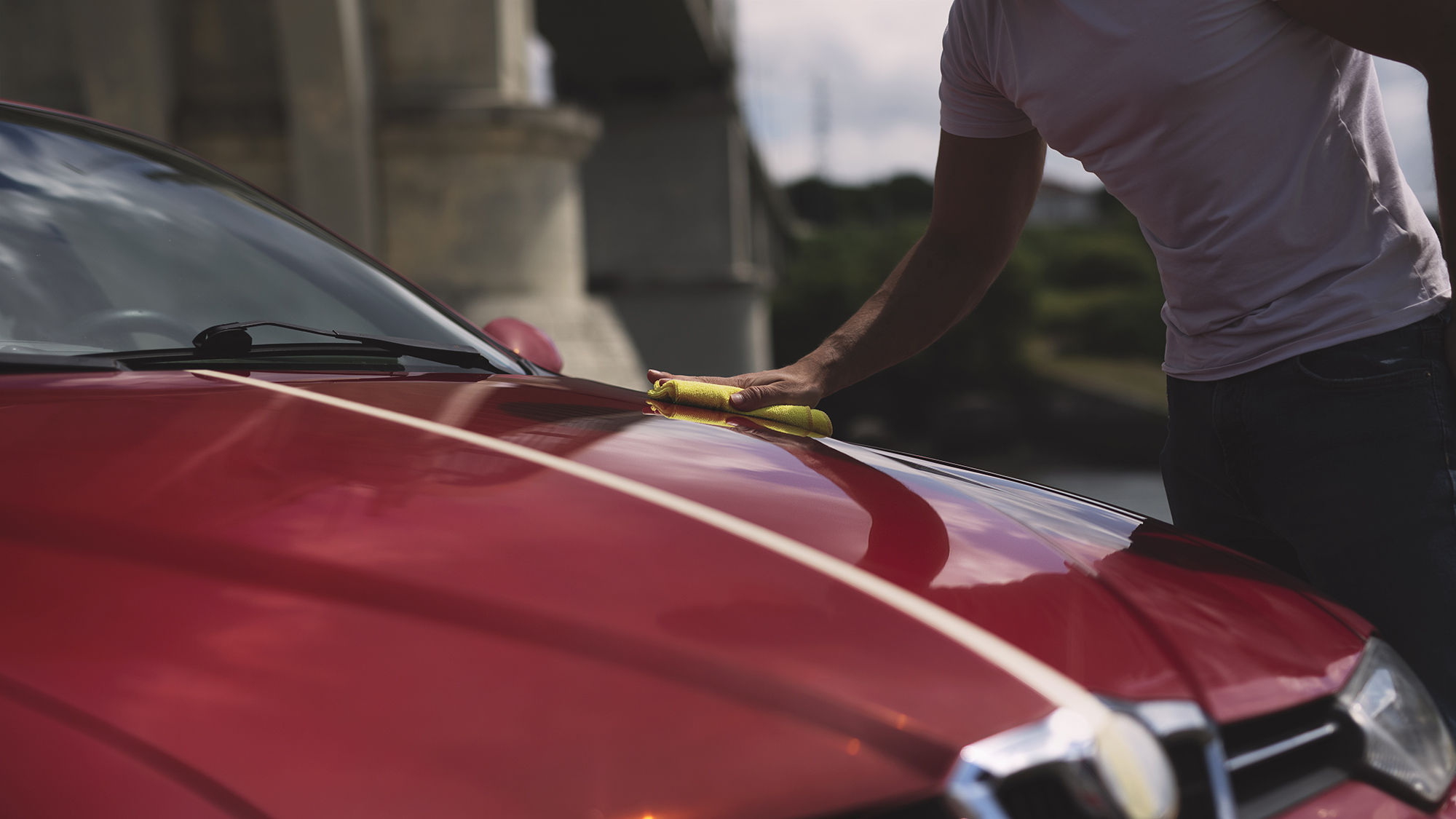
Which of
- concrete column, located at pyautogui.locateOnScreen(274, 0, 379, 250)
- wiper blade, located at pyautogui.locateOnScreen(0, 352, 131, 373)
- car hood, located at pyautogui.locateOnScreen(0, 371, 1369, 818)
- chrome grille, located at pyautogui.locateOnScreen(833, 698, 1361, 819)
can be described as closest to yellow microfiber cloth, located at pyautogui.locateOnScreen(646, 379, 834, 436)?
car hood, located at pyautogui.locateOnScreen(0, 371, 1369, 818)

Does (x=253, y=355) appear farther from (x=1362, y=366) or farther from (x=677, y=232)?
(x=677, y=232)

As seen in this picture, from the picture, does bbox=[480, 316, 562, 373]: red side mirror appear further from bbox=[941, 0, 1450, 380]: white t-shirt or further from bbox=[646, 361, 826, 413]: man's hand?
bbox=[941, 0, 1450, 380]: white t-shirt

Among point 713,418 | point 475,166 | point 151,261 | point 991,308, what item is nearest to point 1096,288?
point 991,308

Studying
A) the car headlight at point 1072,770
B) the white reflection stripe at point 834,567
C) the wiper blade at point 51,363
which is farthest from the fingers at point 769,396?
the car headlight at point 1072,770

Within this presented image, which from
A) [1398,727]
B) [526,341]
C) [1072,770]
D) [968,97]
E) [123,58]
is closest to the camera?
[1072,770]

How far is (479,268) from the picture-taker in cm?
787

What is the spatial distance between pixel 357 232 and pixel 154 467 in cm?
700

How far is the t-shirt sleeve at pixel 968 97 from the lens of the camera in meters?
1.79

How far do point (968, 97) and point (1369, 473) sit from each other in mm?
869

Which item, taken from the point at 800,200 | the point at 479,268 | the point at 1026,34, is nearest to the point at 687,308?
the point at 479,268

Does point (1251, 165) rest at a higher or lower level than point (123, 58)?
lower

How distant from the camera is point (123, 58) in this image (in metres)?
7.23

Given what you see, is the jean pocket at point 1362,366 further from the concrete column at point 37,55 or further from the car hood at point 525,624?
the concrete column at point 37,55

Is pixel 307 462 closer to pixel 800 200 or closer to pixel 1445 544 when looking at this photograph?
pixel 1445 544
